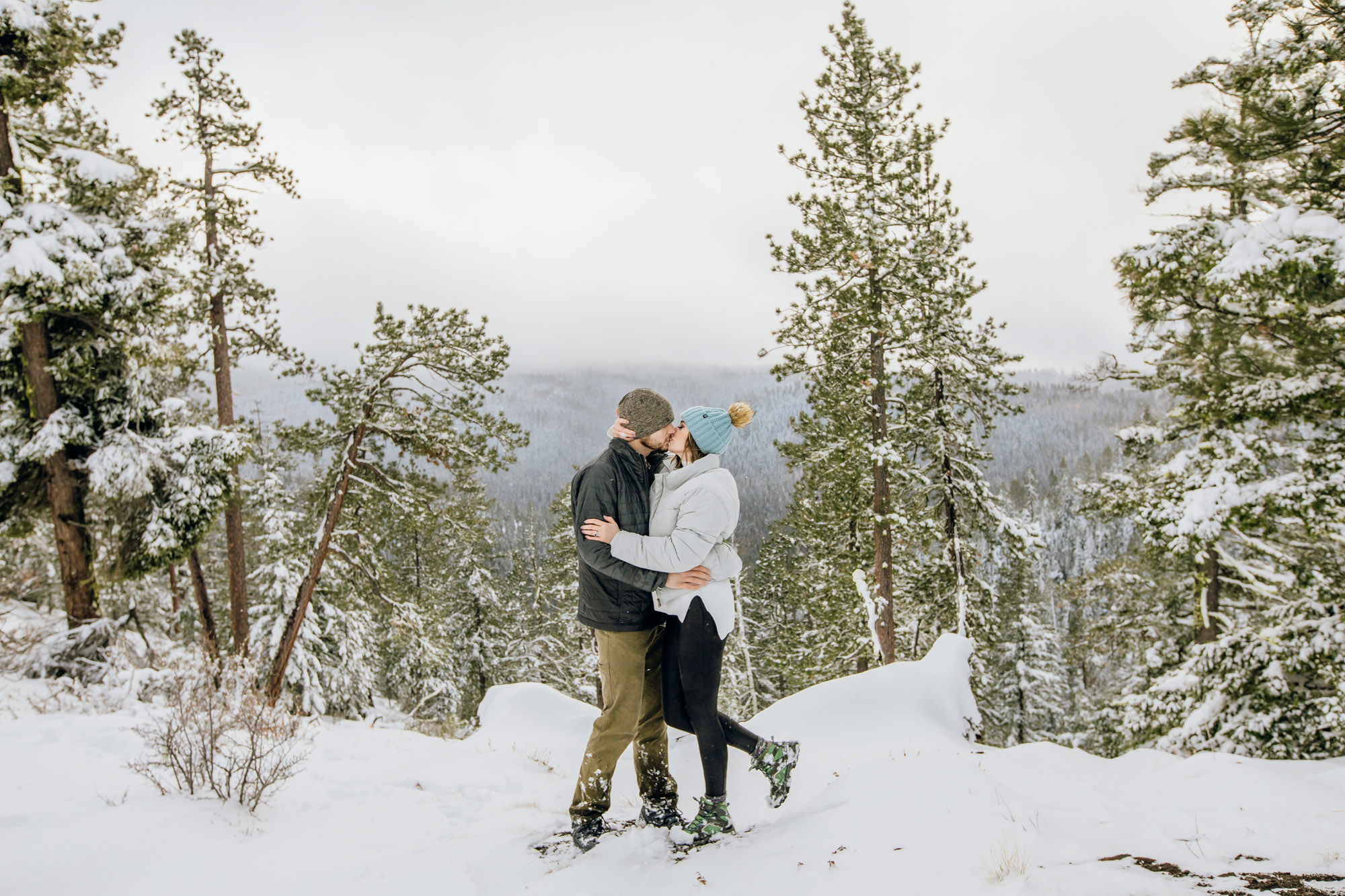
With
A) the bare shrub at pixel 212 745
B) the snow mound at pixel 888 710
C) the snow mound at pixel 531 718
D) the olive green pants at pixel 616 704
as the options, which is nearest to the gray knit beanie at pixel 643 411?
the olive green pants at pixel 616 704

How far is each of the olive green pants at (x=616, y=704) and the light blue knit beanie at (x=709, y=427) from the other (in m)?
1.08

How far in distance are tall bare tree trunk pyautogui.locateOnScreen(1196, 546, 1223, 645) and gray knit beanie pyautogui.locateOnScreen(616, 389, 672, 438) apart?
416 inches

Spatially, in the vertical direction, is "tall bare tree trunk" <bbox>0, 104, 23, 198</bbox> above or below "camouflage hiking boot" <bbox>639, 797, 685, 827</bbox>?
above

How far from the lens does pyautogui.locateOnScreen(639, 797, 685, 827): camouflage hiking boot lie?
138 inches

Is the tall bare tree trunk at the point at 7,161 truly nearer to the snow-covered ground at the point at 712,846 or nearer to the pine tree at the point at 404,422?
the pine tree at the point at 404,422

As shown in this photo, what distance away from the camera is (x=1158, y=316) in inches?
284

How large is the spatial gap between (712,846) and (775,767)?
1.81ft

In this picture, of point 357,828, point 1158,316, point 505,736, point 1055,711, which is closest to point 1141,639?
point 1158,316

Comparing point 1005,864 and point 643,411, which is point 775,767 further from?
point 643,411

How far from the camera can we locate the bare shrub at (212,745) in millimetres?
3707

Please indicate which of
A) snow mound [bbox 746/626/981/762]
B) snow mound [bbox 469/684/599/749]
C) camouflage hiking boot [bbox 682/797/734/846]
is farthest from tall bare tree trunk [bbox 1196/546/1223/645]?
camouflage hiking boot [bbox 682/797/734/846]

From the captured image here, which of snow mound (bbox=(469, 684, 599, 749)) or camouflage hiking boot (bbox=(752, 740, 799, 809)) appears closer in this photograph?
camouflage hiking boot (bbox=(752, 740, 799, 809))

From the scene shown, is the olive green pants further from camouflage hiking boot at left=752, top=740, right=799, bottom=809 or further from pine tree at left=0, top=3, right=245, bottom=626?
pine tree at left=0, top=3, right=245, bottom=626

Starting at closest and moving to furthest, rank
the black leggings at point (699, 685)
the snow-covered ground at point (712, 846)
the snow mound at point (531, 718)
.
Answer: the snow-covered ground at point (712, 846) < the black leggings at point (699, 685) < the snow mound at point (531, 718)
